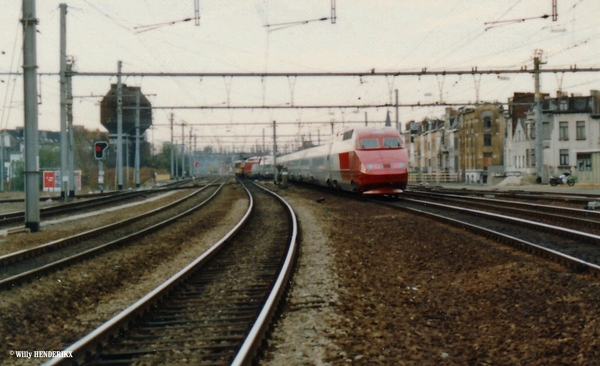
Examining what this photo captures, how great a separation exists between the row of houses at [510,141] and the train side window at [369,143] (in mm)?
21723

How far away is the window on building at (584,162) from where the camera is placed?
1810 inches

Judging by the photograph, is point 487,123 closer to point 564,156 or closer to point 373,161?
point 564,156

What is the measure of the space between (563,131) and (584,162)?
57.4 ft

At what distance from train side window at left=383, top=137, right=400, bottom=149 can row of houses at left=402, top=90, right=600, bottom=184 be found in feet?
69.0

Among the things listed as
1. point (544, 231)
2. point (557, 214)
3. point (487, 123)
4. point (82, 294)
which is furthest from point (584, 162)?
point (82, 294)

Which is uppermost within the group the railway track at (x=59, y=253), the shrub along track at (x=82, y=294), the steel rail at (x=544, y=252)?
the steel rail at (x=544, y=252)

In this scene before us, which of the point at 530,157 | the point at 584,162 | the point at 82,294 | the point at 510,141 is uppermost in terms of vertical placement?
the point at 510,141

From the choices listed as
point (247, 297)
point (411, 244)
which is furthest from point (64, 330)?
point (411, 244)

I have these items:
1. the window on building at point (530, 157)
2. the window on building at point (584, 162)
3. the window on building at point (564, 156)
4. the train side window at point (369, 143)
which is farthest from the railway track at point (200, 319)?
the window on building at point (530, 157)

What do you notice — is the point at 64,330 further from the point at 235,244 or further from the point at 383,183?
the point at 383,183

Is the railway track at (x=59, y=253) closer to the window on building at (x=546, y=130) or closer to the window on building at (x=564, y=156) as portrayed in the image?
the window on building at (x=564, y=156)

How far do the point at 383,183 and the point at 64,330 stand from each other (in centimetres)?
1972

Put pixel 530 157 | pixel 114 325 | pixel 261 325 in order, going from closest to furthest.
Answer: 1. pixel 261 325
2. pixel 114 325
3. pixel 530 157

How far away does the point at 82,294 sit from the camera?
8.18 metres
